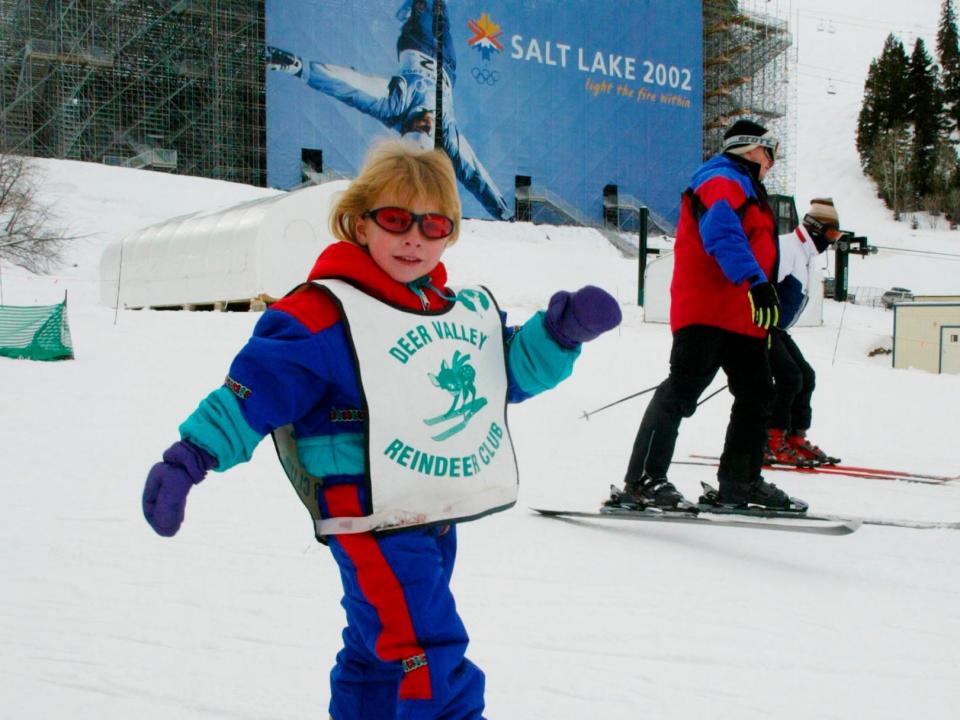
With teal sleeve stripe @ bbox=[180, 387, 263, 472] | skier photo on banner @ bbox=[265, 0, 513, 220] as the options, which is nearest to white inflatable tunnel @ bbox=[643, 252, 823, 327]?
skier photo on banner @ bbox=[265, 0, 513, 220]

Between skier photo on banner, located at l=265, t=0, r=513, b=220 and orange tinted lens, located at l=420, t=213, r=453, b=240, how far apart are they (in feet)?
103

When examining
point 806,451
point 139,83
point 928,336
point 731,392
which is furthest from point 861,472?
point 139,83

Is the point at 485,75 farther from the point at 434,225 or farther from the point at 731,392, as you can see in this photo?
the point at 434,225

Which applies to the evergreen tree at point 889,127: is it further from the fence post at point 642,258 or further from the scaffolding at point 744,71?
the fence post at point 642,258

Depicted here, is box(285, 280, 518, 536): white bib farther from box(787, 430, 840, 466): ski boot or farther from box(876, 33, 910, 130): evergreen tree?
box(876, 33, 910, 130): evergreen tree

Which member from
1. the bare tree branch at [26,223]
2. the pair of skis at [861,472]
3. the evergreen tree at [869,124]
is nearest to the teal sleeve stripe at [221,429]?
the pair of skis at [861,472]

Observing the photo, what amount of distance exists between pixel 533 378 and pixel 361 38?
112ft

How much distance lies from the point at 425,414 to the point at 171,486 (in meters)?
0.45

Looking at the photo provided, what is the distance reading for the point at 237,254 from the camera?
14.6 meters

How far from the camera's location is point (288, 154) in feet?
106

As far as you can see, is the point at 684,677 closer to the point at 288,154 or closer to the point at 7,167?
the point at 7,167

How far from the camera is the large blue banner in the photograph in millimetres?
32719

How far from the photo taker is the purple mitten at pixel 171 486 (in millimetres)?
1438

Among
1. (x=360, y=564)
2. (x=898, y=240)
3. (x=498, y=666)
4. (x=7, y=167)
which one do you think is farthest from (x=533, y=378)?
(x=898, y=240)
